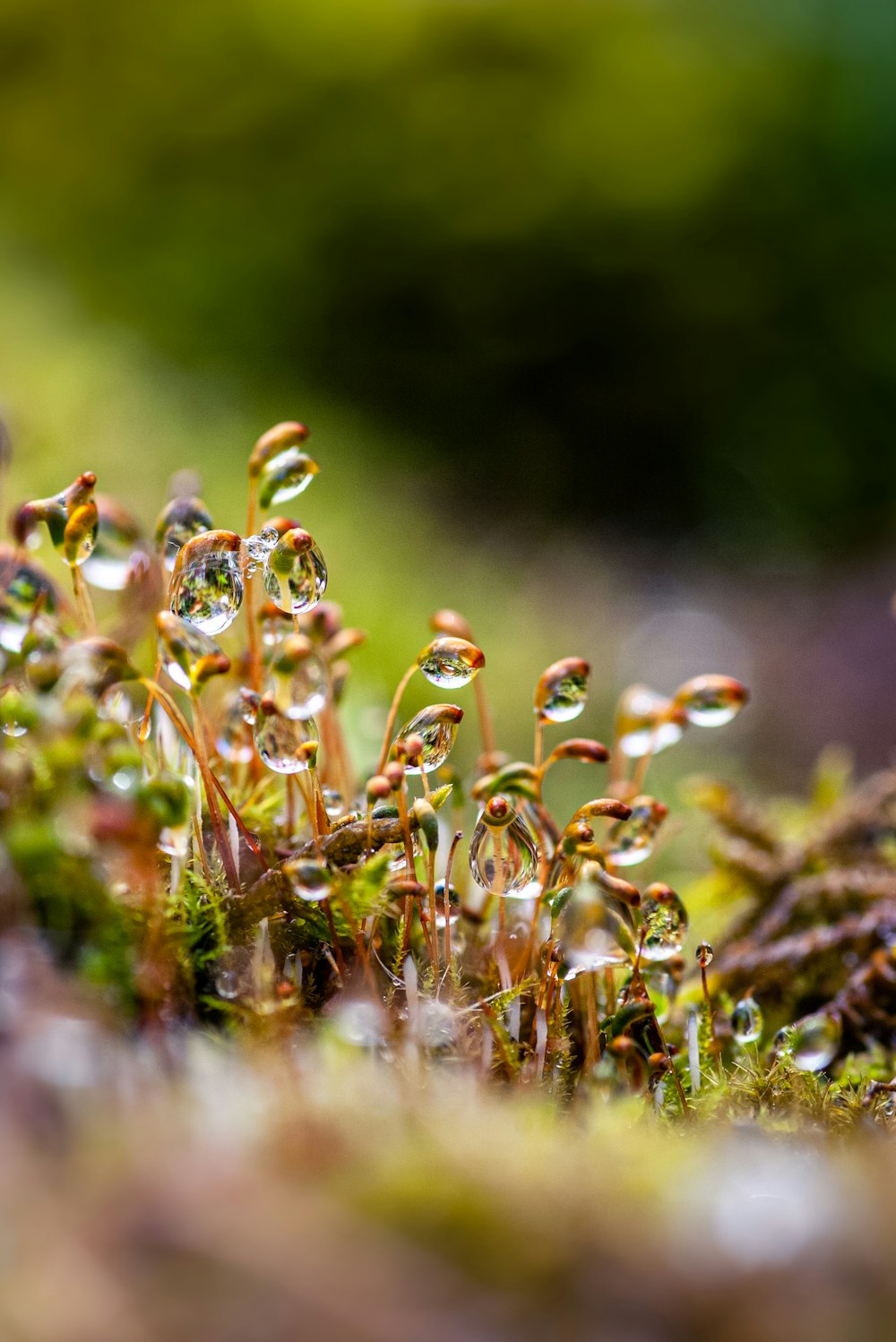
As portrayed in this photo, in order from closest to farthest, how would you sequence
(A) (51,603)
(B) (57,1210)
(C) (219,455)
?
(B) (57,1210), (A) (51,603), (C) (219,455)

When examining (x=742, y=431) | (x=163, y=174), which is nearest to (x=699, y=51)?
(x=742, y=431)

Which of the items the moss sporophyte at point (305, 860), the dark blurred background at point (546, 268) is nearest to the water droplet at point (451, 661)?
the moss sporophyte at point (305, 860)

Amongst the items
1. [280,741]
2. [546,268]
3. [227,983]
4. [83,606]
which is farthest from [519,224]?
[227,983]

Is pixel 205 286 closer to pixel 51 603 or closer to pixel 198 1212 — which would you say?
pixel 51 603

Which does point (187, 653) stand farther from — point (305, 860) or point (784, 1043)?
point (784, 1043)

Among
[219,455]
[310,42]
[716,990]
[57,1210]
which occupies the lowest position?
[57,1210]

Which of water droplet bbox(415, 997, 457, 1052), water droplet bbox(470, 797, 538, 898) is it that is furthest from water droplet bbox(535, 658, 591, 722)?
water droplet bbox(415, 997, 457, 1052)

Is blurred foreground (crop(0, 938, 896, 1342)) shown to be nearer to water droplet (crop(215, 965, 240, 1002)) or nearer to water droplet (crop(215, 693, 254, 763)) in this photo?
water droplet (crop(215, 965, 240, 1002))
